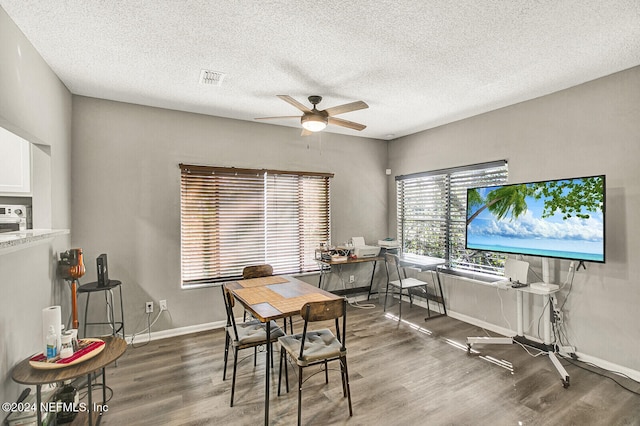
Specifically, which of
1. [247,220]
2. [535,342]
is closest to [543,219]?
[535,342]

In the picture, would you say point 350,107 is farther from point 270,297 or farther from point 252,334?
point 252,334

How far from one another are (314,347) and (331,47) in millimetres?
2235

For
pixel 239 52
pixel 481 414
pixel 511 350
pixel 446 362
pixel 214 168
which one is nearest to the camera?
pixel 481 414

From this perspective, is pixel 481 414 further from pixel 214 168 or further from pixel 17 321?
pixel 214 168

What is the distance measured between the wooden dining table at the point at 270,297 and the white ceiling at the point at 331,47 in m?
1.92

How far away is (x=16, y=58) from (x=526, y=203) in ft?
14.1

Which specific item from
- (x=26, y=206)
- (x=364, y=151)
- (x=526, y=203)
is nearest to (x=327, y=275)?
(x=364, y=151)

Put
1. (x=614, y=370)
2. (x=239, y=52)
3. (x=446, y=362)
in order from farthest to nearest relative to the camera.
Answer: (x=446, y=362) < (x=614, y=370) < (x=239, y=52)

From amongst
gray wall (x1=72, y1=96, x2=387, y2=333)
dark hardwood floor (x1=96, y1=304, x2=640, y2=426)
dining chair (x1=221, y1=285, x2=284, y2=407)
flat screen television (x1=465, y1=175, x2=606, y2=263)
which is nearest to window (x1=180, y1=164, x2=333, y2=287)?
gray wall (x1=72, y1=96, x2=387, y2=333)

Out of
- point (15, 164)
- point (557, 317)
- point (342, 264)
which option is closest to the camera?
point (15, 164)

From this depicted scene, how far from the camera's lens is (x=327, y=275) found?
4.84 meters

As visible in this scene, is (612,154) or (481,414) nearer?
(481,414)

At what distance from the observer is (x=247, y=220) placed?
4254 mm

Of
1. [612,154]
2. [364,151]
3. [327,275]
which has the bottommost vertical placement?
[327,275]
